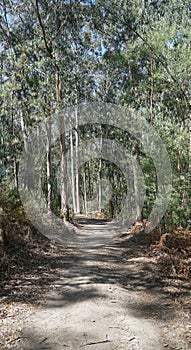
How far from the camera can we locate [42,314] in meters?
4.62

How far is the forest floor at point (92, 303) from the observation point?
378 centimetres

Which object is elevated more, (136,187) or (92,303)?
(136,187)

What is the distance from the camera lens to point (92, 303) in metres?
4.89

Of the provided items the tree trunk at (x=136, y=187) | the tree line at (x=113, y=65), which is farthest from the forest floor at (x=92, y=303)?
the tree trunk at (x=136, y=187)

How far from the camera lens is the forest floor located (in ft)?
12.4

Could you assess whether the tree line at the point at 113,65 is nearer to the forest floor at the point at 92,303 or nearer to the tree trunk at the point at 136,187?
the tree trunk at the point at 136,187

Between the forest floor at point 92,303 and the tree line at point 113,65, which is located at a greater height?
the tree line at point 113,65

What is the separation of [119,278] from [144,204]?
24.5 ft

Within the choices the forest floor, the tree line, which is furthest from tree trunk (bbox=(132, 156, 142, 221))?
the forest floor

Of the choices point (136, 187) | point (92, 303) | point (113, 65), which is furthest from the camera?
point (113, 65)

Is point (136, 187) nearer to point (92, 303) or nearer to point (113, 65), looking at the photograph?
point (113, 65)

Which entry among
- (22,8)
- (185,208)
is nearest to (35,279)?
(185,208)

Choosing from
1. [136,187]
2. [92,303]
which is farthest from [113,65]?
[92,303]

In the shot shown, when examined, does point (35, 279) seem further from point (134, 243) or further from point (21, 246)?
point (134, 243)
